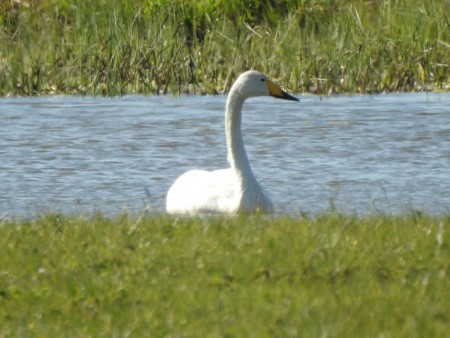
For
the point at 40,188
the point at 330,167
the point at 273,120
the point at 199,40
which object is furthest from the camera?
the point at 199,40

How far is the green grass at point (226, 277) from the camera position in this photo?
6.07 metres

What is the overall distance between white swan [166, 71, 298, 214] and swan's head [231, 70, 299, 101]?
1 centimetres

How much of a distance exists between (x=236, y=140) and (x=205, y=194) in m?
0.70

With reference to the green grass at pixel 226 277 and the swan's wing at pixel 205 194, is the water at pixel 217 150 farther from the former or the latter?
the green grass at pixel 226 277

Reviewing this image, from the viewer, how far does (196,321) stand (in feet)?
20.1

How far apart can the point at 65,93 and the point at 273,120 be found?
3.40m

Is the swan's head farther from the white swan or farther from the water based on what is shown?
the water

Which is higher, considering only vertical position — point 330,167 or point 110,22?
point 110,22

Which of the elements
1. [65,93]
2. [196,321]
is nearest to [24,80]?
[65,93]

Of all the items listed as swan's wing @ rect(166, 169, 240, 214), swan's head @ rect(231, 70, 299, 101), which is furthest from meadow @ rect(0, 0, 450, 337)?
swan's head @ rect(231, 70, 299, 101)

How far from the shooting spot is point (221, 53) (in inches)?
731

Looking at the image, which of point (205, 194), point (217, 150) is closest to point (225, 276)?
point (205, 194)

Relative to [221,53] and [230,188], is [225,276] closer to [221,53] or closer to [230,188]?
[230,188]

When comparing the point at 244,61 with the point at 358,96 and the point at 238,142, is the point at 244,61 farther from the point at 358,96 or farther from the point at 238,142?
the point at 238,142
